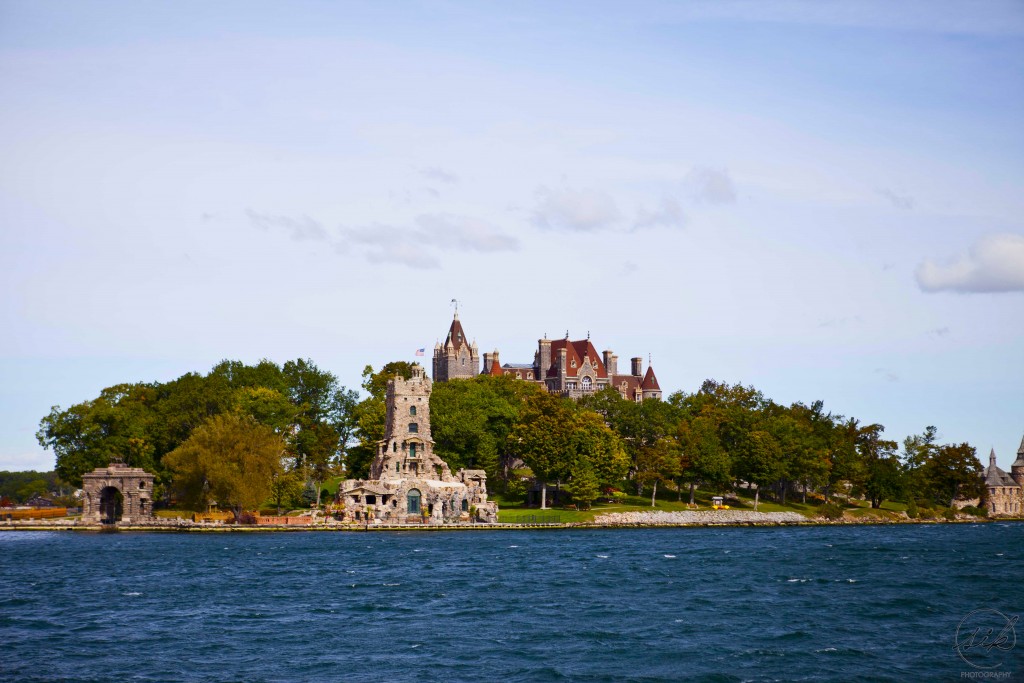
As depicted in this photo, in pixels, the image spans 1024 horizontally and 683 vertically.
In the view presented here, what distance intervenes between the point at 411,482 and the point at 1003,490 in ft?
259

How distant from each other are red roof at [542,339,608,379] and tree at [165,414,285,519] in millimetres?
78540

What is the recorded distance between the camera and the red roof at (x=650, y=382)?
182125mm

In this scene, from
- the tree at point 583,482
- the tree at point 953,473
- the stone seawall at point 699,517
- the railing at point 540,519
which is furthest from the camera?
the tree at point 953,473

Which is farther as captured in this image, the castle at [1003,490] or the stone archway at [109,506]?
the castle at [1003,490]

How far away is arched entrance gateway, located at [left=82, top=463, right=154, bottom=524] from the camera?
100 meters

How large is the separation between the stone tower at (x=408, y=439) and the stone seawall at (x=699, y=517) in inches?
644

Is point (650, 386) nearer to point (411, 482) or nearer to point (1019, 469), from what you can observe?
point (1019, 469)

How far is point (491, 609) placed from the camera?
164 feet

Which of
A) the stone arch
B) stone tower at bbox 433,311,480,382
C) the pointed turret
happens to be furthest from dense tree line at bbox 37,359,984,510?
the pointed turret

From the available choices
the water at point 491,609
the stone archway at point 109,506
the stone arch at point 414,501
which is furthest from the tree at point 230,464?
the stone arch at point 414,501

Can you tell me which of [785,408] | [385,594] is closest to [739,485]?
[785,408]

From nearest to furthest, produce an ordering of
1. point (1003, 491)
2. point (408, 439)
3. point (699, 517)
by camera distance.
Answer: point (408, 439) → point (699, 517) → point (1003, 491)

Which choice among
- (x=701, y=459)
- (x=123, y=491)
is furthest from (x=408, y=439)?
(x=701, y=459)

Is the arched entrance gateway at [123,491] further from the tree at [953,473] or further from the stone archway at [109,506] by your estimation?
the tree at [953,473]
